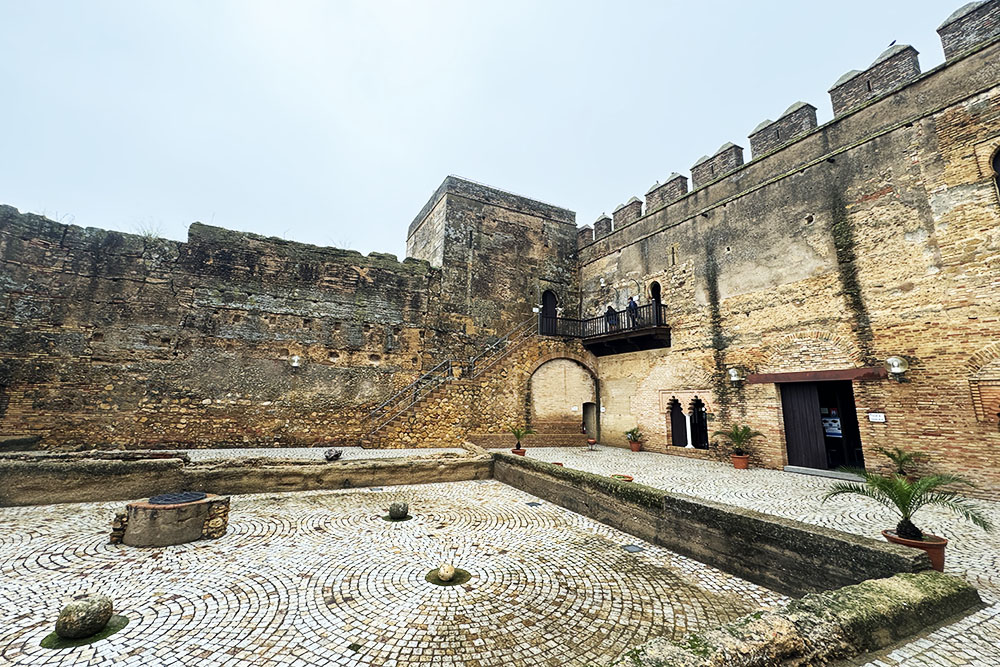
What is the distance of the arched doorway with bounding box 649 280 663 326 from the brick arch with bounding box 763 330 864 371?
3.56m

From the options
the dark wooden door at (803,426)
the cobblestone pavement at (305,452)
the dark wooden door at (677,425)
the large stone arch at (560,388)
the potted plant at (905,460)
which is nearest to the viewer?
the potted plant at (905,460)

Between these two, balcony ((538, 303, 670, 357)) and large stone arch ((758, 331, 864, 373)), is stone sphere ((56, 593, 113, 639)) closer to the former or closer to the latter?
large stone arch ((758, 331, 864, 373))

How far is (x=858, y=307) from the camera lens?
9320 mm

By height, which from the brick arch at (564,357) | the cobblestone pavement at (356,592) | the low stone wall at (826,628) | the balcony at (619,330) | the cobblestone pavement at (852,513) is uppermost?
the balcony at (619,330)

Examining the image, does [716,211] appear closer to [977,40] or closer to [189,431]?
[977,40]

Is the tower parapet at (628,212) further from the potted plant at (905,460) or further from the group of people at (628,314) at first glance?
the potted plant at (905,460)

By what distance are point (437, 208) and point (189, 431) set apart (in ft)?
40.3

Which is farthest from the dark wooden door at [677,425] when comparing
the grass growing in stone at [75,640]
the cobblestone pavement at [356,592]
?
the grass growing in stone at [75,640]

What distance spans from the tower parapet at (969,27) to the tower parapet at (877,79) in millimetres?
559

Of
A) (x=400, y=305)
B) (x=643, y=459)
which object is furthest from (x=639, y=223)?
(x=400, y=305)

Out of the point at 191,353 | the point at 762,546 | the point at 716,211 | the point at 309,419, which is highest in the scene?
the point at 716,211

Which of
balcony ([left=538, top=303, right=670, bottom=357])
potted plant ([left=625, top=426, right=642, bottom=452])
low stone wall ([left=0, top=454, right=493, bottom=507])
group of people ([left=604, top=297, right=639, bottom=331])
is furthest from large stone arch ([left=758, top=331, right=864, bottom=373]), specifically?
low stone wall ([left=0, top=454, right=493, bottom=507])

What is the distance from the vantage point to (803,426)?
1030 cm

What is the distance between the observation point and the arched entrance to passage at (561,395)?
1561 centimetres
